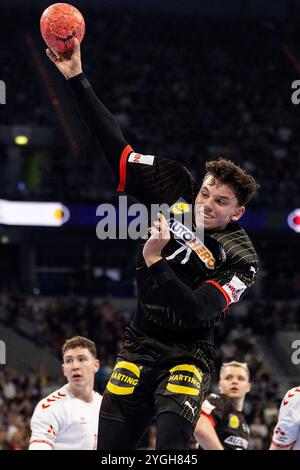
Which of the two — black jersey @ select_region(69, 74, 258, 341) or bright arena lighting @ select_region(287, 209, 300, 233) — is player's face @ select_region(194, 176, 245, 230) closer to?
black jersey @ select_region(69, 74, 258, 341)

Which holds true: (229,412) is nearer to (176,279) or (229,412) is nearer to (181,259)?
(181,259)

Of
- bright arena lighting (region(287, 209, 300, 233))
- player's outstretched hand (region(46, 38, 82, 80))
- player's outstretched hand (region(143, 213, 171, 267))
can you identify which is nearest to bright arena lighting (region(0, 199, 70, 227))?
bright arena lighting (region(287, 209, 300, 233))

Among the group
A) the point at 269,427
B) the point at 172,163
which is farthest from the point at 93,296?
the point at 172,163

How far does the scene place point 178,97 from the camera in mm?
36625

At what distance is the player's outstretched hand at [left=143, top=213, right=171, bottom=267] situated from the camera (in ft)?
18.3

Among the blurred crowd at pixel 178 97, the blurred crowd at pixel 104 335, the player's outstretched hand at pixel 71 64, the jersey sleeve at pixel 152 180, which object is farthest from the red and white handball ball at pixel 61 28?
the blurred crowd at pixel 178 97

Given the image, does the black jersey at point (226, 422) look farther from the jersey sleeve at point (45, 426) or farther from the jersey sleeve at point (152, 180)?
the jersey sleeve at point (152, 180)

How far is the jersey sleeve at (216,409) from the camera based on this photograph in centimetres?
922

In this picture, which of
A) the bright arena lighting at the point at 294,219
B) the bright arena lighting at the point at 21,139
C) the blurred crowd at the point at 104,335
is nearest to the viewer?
the blurred crowd at the point at 104,335

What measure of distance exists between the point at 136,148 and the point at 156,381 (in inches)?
1043

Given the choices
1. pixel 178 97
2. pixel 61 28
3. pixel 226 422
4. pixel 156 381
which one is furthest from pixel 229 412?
pixel 178 97

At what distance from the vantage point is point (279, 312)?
96.2 feet

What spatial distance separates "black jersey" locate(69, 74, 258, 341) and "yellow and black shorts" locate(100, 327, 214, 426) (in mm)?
114
